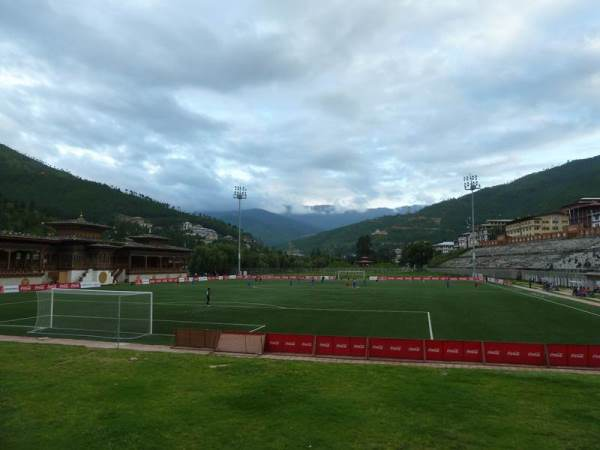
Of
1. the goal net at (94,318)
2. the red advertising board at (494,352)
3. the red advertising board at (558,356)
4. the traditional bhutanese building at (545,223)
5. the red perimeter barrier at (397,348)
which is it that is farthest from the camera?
the traditional bhutanese building at (545,223)

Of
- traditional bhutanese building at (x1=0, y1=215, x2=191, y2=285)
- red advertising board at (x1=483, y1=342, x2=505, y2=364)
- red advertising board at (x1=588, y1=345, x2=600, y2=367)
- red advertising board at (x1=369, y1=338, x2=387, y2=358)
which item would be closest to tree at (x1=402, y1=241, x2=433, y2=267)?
traditional bhutanese building at (x1=0, y1=215, x2=191, y2=285)

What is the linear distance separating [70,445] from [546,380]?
1503 cm

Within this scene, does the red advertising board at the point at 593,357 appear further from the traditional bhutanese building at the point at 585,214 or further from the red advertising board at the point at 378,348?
the traditional bhutanese building at the point at 585,214

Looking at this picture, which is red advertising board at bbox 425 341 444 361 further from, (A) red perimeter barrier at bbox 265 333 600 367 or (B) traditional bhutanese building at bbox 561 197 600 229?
(B) traditional bhutanese building at bbox 561 197 600 229

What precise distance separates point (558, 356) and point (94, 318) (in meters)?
27.8

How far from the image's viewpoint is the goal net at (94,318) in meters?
25.8

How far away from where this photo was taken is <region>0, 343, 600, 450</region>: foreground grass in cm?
1028

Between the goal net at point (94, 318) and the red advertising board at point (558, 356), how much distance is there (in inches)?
820

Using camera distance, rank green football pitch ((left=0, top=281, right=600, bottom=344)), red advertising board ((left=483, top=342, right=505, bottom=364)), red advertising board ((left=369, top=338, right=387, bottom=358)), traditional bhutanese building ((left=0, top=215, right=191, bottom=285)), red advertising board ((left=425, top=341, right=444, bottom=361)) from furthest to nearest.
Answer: traditional bhutanese building ((left=0, top=215, right=191, bottom=285)) < green football pitch ((left=0, top=281, right=600, bottom=344)) < red advertising board ((left=369, top=338, right=387, bottom=358)) < red advertising board ((left=425, top=341, right=444, bottom=361)) < red advertising board ((left=483, top=342, right=505, bottom=364))

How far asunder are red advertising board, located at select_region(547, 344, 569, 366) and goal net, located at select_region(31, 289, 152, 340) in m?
20.8

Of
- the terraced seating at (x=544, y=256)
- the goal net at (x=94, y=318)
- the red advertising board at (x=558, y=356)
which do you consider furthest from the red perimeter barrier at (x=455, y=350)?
the terraced seating at (x=544, y=256)

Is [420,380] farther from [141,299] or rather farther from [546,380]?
[141,299]

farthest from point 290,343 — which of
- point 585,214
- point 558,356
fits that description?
point 585,214

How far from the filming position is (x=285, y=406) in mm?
12586
